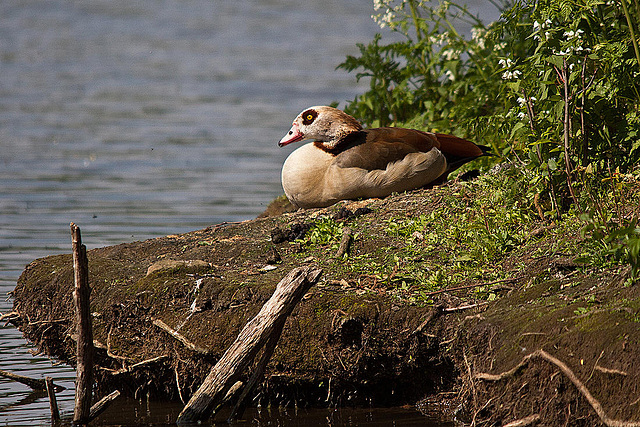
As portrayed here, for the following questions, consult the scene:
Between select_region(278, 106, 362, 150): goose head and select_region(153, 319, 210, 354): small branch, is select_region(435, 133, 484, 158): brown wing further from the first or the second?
select_region(153, 319, 210, 354): small branch

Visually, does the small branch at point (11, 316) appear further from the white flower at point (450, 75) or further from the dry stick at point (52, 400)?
the white flower at point (450, 75)

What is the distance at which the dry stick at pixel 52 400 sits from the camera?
5.55 m

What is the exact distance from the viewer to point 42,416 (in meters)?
6.07

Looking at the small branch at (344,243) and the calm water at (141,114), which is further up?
the calm water at (141,114)

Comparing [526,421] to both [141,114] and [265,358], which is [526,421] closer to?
[265,358]

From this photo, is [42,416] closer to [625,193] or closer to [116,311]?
[116,311]

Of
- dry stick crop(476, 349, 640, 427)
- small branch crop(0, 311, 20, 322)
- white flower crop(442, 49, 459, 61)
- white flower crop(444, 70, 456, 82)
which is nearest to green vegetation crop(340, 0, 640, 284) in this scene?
dry stick crop(476, 349, 640, 427)

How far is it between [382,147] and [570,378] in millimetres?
3649

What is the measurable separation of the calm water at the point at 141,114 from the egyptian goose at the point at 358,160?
2.58 meters

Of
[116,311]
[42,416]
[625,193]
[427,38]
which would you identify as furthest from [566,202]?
[427,38]

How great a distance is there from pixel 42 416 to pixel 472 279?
3.13 metres

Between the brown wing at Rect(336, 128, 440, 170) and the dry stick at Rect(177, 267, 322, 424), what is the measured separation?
2620 mm

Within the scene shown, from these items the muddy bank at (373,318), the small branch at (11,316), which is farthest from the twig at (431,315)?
the small branch at (11,316)

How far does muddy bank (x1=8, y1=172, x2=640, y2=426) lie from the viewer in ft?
15.4
